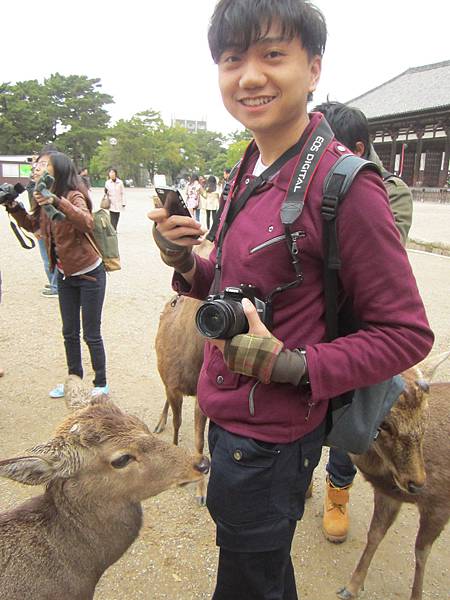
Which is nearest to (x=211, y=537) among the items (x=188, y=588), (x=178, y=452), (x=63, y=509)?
(x=188, y=588)

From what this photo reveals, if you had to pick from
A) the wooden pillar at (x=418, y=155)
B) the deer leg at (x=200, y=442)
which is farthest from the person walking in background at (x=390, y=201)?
the wooden pillar at (x=418, y=155)

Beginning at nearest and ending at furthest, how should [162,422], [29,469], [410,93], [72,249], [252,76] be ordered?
[252,76] → [29,469] → [72,249] → [162,422] → [410,93]

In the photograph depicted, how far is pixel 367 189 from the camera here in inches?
51.8

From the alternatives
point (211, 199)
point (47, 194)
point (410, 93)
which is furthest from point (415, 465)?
point (410, 93)

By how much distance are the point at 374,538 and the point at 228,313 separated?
6.61 feet

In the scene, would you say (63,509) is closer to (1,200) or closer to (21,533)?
(21,533)

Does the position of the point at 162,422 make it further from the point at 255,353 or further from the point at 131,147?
the point at 131,147

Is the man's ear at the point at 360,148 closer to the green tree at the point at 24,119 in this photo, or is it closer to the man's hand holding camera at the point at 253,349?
the man's hand holding camera at the point at 253,349

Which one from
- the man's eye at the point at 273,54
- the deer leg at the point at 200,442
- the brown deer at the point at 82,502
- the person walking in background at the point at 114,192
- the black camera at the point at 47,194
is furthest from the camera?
the person walking in background at the point at 114,192

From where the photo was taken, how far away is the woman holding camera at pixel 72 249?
390cm

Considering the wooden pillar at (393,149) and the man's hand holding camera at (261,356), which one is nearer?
the man's hand holding camera at (261,356)

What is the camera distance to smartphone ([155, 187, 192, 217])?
5.48ft

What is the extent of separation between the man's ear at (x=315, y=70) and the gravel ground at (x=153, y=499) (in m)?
2.56

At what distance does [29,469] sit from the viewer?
6.21 feet
